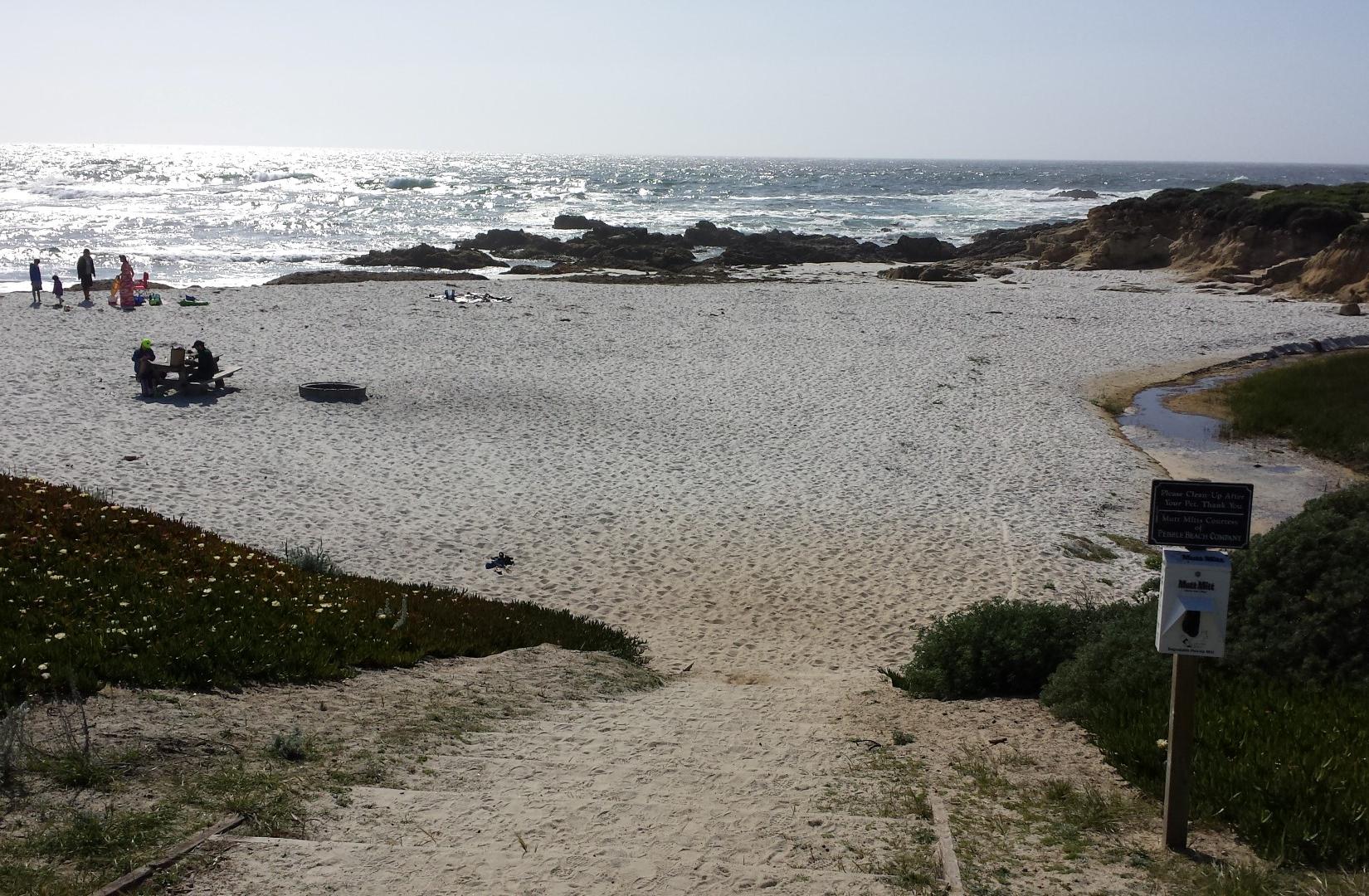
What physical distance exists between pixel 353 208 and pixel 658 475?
74.0 metres

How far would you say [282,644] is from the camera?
25.1 ft

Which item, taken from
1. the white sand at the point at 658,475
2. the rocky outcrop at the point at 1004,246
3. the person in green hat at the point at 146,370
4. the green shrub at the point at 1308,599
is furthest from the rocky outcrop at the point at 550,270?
the green shrub at the point at 1308,599

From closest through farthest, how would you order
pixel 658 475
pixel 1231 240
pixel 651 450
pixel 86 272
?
pixel 658 475 → pixel 651 450 → pixel 86 272 → pixel 1231 240

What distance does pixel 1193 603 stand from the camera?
181 inches

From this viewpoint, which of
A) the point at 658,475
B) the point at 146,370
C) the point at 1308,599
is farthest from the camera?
the point at 146,370

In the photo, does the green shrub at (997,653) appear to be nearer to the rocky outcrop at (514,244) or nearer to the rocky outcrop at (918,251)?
the rocky outcrop at (514,244)

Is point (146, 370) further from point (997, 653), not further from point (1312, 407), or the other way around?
point (1312, 407)

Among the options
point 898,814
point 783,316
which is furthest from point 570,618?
point 783,316

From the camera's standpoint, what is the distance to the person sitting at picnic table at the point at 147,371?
741 inches

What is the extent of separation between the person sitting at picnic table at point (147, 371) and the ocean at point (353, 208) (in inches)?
879

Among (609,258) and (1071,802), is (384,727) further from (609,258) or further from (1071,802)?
(609,258)

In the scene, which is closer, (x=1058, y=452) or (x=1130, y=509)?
(x=1130, y=509)

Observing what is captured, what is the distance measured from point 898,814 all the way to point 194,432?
47.1 ft

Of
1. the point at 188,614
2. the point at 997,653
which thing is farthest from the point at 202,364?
the point at 997,653
